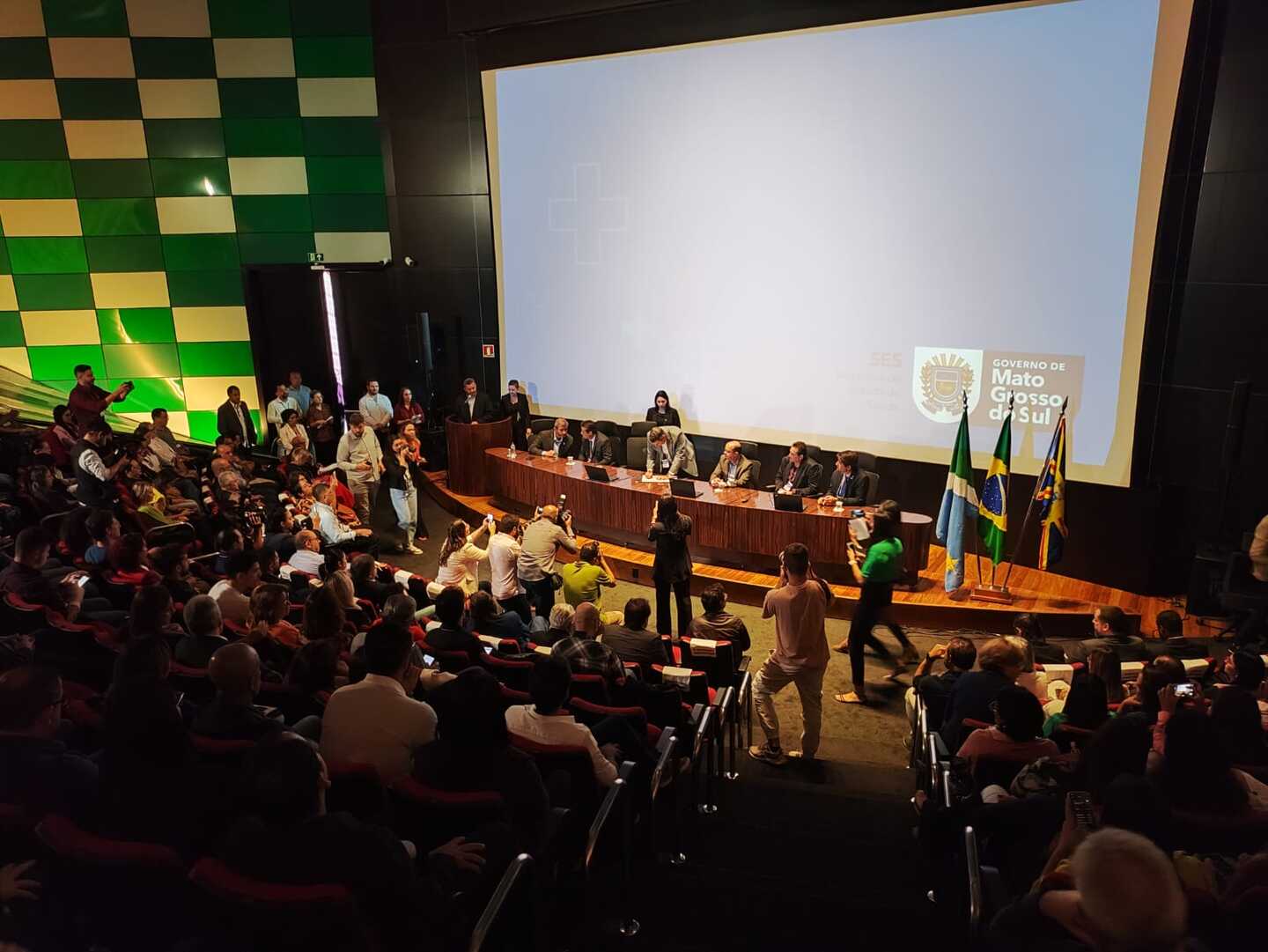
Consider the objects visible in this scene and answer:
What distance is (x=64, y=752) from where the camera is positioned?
2.56 metres

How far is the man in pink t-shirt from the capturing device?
4676 millimetres

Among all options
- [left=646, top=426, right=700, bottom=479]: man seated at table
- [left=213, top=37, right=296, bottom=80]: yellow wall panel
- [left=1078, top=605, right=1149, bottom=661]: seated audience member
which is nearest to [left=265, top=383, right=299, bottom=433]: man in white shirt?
[left=213, top=37, right=296, bottom=80]: yellow wall panel

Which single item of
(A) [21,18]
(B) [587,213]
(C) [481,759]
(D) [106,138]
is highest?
(A) [21,18]

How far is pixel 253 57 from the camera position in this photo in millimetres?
11039

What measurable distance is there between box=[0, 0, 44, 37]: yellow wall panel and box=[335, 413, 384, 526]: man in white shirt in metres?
6.28

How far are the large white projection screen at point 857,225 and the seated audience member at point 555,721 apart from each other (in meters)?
5.74

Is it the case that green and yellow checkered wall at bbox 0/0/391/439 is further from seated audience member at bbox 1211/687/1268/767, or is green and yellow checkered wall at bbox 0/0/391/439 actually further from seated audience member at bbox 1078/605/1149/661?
seated audience member at bbox 1211/687/1268/767

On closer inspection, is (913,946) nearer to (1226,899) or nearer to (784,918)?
(784,918)

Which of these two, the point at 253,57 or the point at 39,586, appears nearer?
the point at 39,586

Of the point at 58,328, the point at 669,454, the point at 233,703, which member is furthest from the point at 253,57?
the point at 233,703

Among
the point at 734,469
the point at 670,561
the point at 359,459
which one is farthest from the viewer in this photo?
the point at 359,459

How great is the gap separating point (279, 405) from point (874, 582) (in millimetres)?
7825

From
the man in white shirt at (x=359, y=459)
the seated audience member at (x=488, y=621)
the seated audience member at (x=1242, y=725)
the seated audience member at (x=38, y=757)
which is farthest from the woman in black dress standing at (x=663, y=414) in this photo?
the seated audience member at (x=38, y=757)

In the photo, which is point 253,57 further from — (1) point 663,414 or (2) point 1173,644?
(2) point 1173,644
